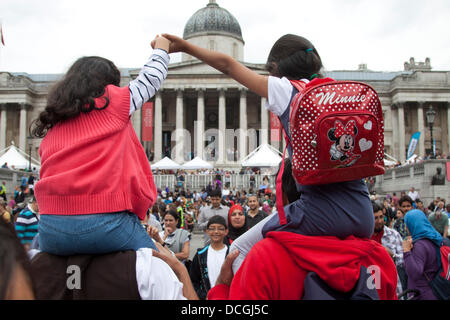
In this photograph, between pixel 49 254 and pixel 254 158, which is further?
pixel 254 158

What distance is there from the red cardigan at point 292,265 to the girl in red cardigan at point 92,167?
23.3 inches

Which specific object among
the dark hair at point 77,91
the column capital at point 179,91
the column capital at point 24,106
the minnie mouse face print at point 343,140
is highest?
the column capital at point 179,91

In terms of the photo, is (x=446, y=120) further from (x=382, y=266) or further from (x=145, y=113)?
(x=382, y=266)

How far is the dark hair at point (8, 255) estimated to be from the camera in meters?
1.07

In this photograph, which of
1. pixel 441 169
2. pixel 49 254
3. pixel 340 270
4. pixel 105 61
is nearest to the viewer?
pixel 340 270

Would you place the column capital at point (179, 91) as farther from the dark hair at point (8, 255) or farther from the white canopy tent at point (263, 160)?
the dark hair at point (8, 255)

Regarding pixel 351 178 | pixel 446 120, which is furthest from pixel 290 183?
pixel 446 120

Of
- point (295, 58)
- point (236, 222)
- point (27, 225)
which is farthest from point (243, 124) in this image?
point (295, 58)

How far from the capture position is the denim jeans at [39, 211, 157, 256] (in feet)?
6.63

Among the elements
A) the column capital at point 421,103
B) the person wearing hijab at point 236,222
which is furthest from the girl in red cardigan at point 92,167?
the column capital at point 421,103

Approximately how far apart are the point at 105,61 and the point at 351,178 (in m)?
1.55

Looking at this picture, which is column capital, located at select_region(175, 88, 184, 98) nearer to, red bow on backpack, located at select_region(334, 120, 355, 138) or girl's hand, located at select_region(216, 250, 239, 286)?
girl's hand, located at select_region(216, 250, 239, 286)

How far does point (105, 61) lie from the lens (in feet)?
7.95

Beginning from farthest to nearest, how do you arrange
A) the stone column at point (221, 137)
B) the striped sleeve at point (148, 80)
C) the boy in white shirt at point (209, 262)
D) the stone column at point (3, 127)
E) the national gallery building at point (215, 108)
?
the stone column at point (3, 127) < the national gallery building at point (215, 108) < the stone column at point (221, 137) < the boy in white shirt at point (209, 262) < the striped sleeve at point (148, 80)
